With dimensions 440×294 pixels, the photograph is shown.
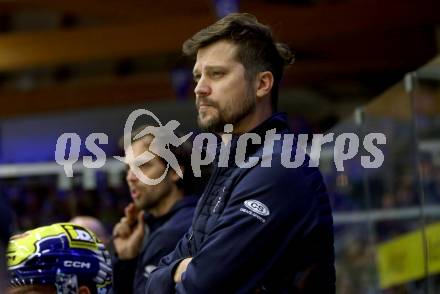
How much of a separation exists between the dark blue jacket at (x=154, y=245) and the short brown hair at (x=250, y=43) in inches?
45.6

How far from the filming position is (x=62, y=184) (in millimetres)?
9789

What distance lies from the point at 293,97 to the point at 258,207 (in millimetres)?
16534

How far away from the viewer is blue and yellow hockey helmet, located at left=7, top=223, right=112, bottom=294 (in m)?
2.48

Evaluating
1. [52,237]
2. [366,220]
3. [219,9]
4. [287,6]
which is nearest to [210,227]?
[52,237]

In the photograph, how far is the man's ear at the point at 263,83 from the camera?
2.50m

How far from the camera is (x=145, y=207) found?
380 cm

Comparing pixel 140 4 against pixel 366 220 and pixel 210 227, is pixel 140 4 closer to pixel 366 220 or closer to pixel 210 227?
pixel 366 220

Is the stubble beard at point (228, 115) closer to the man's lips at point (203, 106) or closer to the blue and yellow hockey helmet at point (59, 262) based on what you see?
the man's lips at point (203, 106)

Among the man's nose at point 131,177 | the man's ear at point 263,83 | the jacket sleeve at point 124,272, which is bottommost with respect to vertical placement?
the jacket sleeve at point 124,272

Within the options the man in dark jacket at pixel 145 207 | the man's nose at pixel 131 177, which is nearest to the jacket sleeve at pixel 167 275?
the man in dark jacket at pixel 145 207

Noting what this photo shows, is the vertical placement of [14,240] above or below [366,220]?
above

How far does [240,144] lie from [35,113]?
50.3 ft

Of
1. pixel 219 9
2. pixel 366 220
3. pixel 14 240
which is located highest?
pixel 14 240

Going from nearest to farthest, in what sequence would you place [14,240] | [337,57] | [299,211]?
[299,211] < [14,240] < [337,57]
